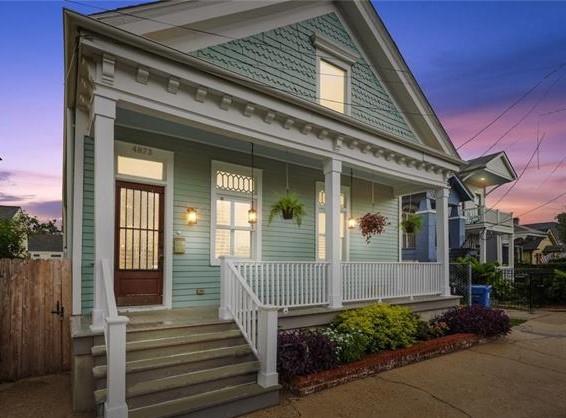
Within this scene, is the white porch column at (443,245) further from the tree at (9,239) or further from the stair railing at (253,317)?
the tree at (9,239)

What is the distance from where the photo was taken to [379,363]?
19.4 feet

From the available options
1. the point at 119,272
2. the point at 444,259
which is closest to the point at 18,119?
the point at 119,272

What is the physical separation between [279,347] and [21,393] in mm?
3338

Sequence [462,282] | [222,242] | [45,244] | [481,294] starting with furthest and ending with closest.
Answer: [45,244], [462,282], [481,294], [222,242]

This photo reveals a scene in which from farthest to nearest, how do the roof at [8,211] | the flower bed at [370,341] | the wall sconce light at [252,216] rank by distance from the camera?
1. the roof at [8,211]
2. the wall sconce light at [252,216]
3. the flower bed at [370,341]

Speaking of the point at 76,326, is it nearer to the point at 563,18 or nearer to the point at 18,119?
the point at 18,119

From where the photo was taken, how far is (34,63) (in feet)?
32.1

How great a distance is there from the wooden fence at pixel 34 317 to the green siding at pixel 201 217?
0.47 meters

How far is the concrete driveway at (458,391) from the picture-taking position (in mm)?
4469

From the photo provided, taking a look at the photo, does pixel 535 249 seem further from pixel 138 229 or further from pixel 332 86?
pixel 138 229

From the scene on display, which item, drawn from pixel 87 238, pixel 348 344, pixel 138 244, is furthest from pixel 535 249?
pixel 87 238

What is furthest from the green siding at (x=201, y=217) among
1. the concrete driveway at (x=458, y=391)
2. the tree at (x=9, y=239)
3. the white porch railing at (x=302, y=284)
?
the concrete driveway at (x=458, y=391)

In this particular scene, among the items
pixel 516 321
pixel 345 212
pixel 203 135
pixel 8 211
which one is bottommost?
pixel 516 321

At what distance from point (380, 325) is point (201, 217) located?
144 inches
